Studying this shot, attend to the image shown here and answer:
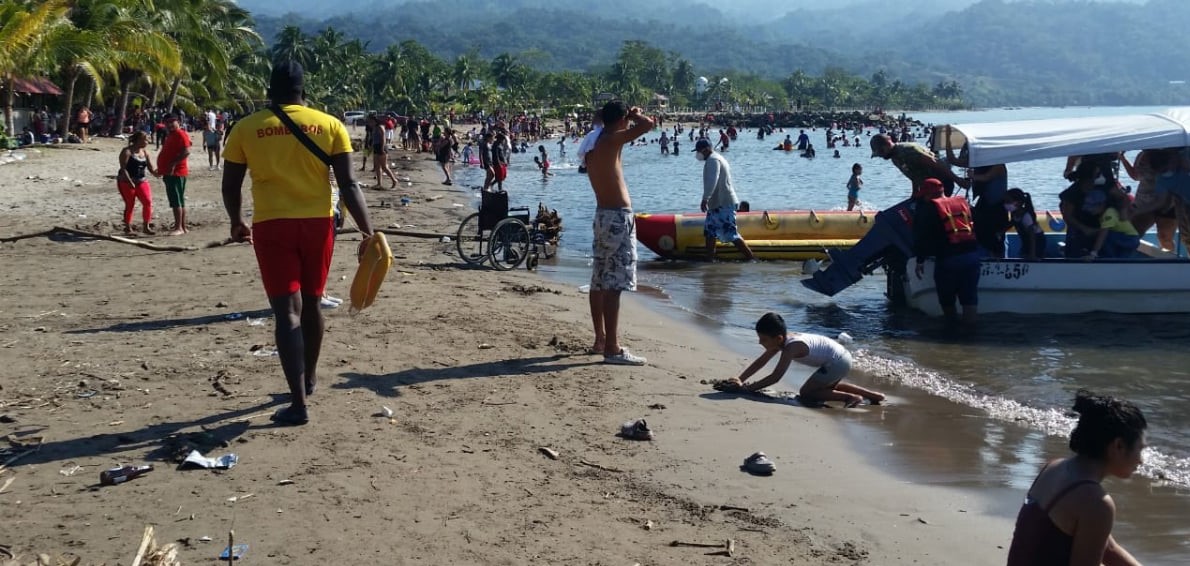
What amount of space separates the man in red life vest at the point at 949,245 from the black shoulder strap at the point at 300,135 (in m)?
7.22

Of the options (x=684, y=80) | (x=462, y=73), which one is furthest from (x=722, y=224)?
(x=684, y=80)

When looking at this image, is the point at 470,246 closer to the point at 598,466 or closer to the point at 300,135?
the point at 300,135

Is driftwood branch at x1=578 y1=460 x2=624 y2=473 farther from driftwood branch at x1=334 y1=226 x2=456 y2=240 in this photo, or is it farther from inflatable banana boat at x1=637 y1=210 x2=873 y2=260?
inflatable banana boat at x1=637 y1=210 x2=873 y2=260

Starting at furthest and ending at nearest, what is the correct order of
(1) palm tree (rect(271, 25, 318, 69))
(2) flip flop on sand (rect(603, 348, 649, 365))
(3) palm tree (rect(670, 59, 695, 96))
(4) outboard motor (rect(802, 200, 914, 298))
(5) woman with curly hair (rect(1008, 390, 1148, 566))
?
(3) palm tree (rect(670, 59, 695, 96)) → (1) palm tree (rect(271, 25, 318, 69)) → (4) outboard motor (rect(802, 200, 914, 298)) → (2) flip flop on sand (rect(603, 348, 649, 365)) → (5) woman with curly hair (rect(1008, 390, 1148, 566))

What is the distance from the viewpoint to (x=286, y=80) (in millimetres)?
5406

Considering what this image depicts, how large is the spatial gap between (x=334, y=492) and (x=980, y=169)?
8656 millimetres

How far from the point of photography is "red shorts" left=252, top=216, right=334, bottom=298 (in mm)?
5297

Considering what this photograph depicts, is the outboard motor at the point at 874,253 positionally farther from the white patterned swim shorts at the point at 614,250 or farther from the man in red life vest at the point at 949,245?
the white patterned swim shorts at the point at 614,250

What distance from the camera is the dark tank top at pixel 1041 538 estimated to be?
330 centimetres

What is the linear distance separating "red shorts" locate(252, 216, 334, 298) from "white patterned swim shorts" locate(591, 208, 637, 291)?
2.53 m

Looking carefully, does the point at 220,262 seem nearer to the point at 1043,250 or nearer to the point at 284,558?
the point at 284,558

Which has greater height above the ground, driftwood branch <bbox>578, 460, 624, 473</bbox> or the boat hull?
the boat hull

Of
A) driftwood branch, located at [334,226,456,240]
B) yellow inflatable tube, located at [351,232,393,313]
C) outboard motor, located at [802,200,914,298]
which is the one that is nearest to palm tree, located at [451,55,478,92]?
driftwood branch, located at [334,226,456,240]

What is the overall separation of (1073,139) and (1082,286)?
1555mm
